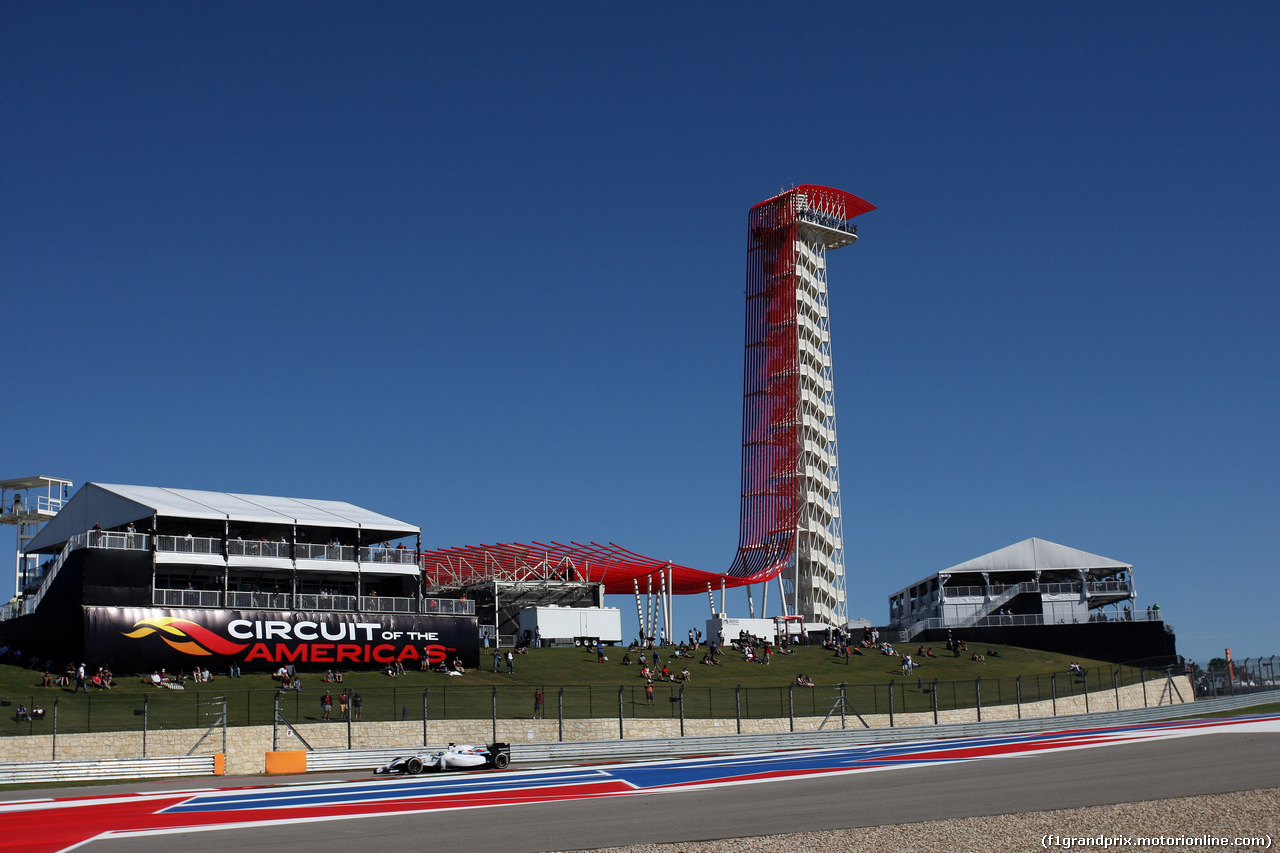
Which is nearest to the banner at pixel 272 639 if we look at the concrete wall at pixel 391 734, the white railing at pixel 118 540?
the white railing at pixel 118 540

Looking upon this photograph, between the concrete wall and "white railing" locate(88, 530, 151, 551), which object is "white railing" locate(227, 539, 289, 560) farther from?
the concrete wall

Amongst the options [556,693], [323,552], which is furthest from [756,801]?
[323,552]

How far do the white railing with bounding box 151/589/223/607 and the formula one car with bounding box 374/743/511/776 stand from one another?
55.1 ft

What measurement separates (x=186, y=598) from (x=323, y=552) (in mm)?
6997

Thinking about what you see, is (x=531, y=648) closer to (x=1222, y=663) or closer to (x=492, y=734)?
(x=492, y=734)

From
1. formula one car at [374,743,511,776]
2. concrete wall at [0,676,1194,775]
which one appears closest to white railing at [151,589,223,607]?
concrete wall at [0,676,1194,775]

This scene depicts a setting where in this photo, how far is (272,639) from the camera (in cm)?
4725

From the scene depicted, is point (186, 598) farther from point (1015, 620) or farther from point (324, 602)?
point (1015, 620)

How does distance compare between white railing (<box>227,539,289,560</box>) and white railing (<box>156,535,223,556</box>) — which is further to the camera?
white railing (<box>227,539,289,560</box>)

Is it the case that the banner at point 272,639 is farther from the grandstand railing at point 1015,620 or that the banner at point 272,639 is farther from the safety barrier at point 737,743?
the grandstand railing at point 1015,620

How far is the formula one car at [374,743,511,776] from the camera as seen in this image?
31.9m

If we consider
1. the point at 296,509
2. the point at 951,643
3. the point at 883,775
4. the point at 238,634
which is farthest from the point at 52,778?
the point at 951,643

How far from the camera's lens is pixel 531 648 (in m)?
56.8

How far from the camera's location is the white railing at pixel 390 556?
175 feet
